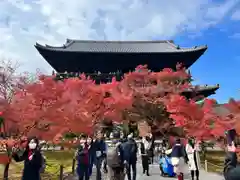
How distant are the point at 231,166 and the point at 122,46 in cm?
2783

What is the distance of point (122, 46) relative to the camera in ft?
99.9

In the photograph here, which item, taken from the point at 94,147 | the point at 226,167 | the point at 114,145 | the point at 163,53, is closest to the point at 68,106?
the point at 94,147

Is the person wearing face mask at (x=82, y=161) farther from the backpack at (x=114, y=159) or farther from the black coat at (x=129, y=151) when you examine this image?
the backpack at (x=114, y=159)

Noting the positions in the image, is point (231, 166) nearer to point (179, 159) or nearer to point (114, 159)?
point (114, 159)

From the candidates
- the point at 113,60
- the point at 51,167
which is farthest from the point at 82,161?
the point at 113,60

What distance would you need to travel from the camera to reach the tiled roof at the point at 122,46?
26.7 metres

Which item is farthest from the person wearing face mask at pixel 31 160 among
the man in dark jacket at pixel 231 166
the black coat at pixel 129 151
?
the man in dark jacket at pixel 231 166

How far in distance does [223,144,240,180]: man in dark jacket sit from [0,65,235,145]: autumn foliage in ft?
30.2

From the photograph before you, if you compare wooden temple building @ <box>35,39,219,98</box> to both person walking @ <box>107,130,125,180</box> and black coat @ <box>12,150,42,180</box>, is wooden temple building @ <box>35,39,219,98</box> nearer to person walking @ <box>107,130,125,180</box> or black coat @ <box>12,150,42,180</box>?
person walking @ <box>107,130,125,180</box>

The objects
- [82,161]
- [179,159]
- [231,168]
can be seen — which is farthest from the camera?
[82,161]

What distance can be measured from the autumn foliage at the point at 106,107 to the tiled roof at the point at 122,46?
5312 mm

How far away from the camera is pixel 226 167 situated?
3.35 m

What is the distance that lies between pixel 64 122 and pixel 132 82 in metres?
7.33

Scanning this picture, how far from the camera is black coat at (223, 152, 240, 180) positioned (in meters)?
3.02
